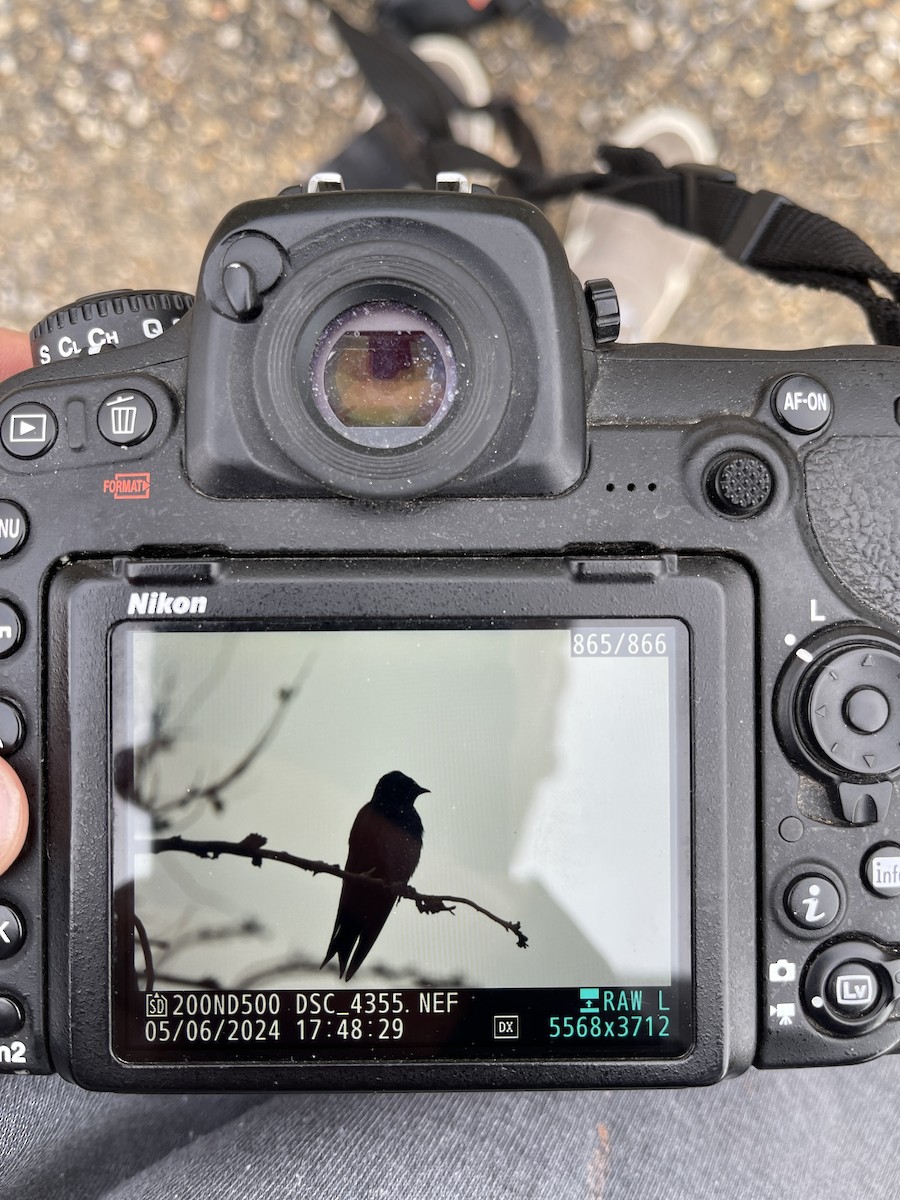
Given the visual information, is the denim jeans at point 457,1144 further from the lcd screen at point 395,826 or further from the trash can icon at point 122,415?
the trash can icon at point 122,415

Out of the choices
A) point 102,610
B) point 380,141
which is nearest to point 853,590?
point 102,610

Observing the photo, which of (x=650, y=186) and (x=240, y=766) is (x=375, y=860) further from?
(x=650, y=186)

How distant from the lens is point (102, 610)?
67cm

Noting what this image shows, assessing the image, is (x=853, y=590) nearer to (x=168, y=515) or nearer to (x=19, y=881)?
(x=168, y=515)

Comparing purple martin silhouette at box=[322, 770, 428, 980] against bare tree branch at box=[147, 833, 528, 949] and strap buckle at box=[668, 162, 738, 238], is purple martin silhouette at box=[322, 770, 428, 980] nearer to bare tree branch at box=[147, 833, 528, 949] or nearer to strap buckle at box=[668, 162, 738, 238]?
bare tree branch at box=[147, 833, 528, 949]

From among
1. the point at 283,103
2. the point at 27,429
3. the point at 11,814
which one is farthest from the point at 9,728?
the point at 283,103

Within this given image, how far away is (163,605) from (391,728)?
0.55 ft

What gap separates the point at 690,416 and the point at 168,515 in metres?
0.35

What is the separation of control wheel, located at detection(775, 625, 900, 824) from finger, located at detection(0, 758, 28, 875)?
0.51 meters

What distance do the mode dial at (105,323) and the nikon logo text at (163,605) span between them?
182 millimetres

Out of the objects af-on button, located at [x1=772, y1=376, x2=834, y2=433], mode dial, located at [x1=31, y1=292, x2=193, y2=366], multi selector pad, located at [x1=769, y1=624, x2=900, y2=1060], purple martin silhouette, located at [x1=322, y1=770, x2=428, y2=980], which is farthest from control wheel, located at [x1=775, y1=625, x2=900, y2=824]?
mode dial, located at [x1=31, y1=292, x2=193, y2=366]

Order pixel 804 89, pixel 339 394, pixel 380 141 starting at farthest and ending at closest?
pixel 804 89 → pixel 380 141 → pixel 339 394

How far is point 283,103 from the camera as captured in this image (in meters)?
1.21

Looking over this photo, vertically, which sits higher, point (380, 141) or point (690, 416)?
point (380, 141)
